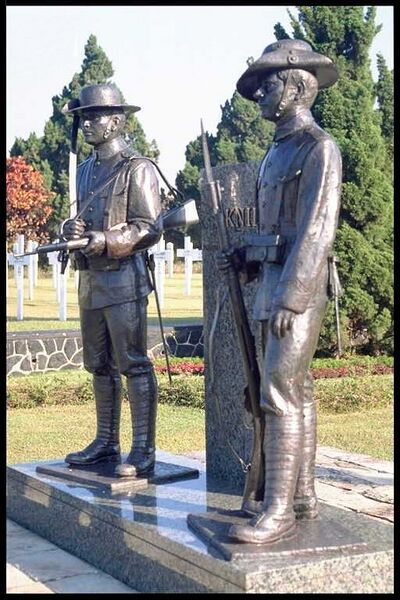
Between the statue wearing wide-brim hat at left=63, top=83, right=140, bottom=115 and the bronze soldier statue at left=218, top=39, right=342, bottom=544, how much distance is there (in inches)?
49.4

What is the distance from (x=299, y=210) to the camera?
4426mm

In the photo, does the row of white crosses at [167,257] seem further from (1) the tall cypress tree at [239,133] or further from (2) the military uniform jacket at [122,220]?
(1) the tall cypress tree at [239,133]

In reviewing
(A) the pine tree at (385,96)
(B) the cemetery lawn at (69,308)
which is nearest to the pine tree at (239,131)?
(B) the cemetery lawn at (69,308)

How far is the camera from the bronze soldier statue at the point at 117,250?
5711 millimetres

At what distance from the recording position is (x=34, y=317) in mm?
21641

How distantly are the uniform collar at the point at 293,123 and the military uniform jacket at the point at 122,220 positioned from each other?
1.25 meters

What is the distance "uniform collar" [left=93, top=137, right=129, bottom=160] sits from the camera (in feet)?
19.4

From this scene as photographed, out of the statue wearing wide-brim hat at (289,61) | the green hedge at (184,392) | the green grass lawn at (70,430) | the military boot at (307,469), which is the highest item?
the statue wearing wide-brim hat at (289,61)

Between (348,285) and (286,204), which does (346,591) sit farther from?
(348,285)

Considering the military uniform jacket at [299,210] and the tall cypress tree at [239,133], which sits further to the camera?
the tall cypress tree at [239,133]

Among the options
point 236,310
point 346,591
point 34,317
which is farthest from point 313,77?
point 34,317

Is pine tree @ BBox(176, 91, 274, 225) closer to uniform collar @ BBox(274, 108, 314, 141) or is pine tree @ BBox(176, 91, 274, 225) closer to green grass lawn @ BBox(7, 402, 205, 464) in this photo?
green grass lawn @ BBox(7, 402, 205, 464)

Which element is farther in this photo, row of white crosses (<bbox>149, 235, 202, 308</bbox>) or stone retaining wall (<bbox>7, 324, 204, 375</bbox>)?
row of white crosses (<bbox>149, 235, 202, 308</bbox>)

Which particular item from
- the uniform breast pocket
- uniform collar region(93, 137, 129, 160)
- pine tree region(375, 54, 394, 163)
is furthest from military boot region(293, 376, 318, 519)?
pine tree region(375, 54, 394, 163)
